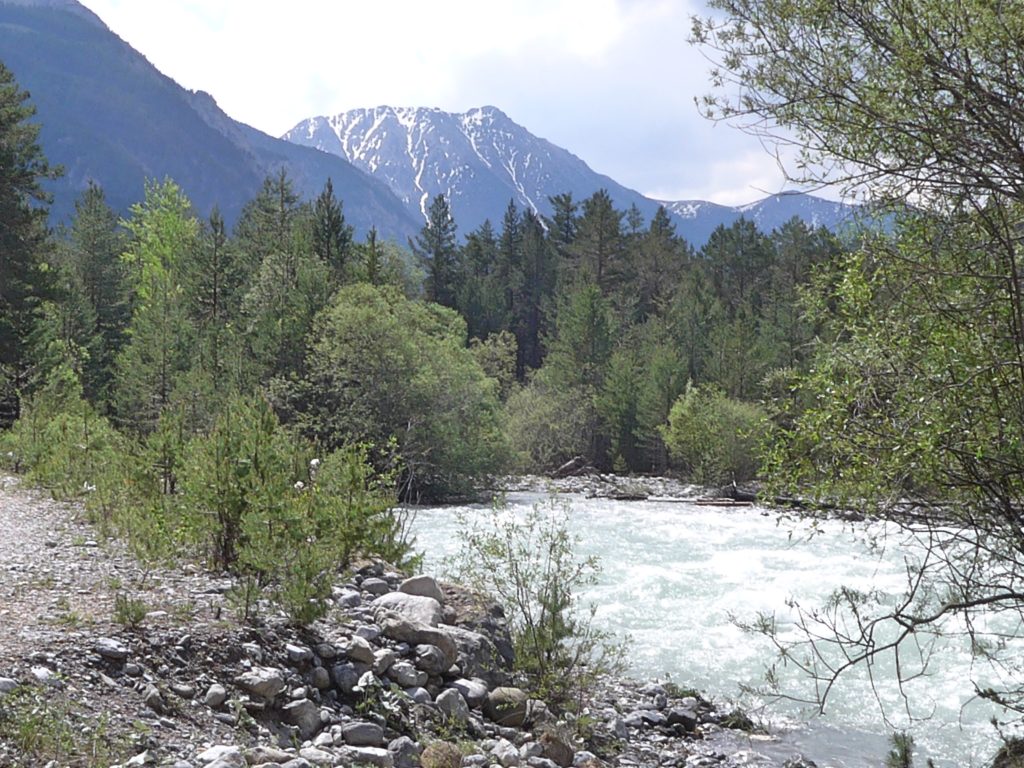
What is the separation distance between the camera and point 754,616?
522 inches

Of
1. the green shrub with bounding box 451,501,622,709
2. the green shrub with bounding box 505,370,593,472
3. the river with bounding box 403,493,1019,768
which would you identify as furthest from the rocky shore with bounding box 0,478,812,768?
the green shrub with bounding box 505,370,593,472

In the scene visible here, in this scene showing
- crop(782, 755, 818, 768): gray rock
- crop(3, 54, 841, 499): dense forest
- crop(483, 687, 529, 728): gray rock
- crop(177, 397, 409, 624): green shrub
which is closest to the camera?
crop(177, 397, 409, 624): green shrub

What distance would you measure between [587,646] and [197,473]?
412cm

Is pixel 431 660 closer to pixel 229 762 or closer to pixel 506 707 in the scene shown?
pixel 506 707

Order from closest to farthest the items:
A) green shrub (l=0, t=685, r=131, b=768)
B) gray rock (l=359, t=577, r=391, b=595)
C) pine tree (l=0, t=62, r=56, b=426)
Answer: green shrub (l=0, t=685, r=131, b=768) < gray rock (l=359, t=577, r=391, b=595) < pine tree (l=0, t=62, r=56, b=426)

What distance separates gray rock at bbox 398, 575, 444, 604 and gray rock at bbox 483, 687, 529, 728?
5.18 feet

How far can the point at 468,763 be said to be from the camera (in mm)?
6047

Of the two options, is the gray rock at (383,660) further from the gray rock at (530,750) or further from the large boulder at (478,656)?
the gray rock at (530,750)

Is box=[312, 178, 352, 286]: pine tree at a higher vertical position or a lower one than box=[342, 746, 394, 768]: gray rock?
higher

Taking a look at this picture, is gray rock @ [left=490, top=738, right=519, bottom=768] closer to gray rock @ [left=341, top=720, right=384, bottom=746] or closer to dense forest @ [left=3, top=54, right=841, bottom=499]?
gray rock @ [left=341, top=720, right=384, bottom=746]

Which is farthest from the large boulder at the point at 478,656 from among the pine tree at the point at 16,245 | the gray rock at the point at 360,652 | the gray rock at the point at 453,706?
the pine tree at the point at 16,245

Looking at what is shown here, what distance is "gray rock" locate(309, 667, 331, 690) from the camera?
645 cm

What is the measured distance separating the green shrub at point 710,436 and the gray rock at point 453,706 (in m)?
29.0

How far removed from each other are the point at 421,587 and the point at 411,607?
70cm
